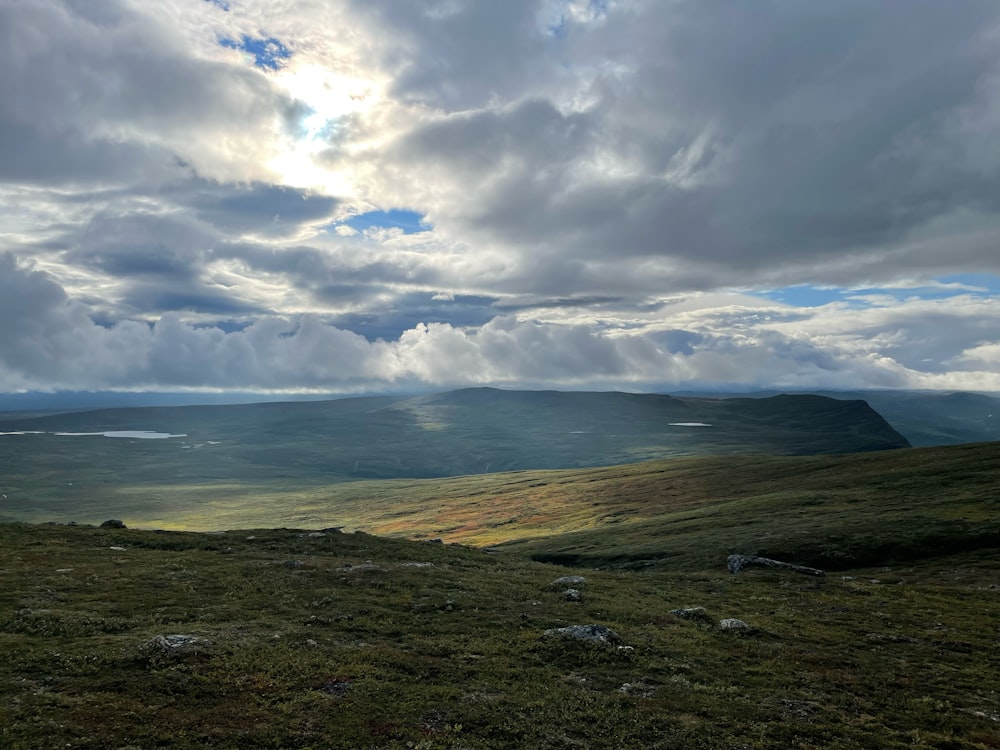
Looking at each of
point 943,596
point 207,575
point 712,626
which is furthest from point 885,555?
point 207,575

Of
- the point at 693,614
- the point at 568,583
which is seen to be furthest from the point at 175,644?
the point at 693,614

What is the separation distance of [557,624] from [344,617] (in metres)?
12.3

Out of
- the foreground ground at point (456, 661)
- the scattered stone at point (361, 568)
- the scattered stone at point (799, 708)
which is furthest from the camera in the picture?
the scattered stone at point (361, 568)

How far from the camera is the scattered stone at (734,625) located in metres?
34.2

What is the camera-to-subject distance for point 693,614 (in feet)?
123

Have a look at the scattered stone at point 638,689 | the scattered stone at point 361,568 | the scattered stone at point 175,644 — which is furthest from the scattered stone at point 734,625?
the scattered stone at point 175,644

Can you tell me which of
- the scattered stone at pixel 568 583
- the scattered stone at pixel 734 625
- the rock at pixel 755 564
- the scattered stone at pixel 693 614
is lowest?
the rock at pixel 755 564

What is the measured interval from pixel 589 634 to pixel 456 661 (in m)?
7.85

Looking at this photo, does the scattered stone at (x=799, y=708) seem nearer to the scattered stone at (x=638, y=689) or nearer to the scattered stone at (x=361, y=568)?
the scattered stone at (x=638, y=689)

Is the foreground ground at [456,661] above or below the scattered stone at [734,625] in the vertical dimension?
above

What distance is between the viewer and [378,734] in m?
19.3

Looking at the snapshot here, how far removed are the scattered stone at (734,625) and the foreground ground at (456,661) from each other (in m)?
0.67

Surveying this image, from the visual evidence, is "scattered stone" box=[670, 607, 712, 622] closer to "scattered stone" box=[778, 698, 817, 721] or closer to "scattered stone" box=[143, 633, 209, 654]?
"scattered stone" box=[778, 698, 817, 721]

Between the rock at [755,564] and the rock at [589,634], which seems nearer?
the rock at [589,634]
